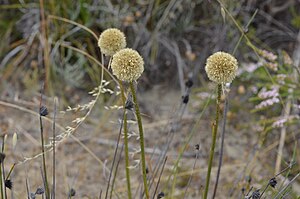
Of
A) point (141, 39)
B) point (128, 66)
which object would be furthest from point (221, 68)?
point (141, 39)

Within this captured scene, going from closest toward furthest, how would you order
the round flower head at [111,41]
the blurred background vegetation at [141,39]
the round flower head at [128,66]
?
the round flower head at [128,66], the round flower head at [111,41], the blurred background vegetation at [141,39]

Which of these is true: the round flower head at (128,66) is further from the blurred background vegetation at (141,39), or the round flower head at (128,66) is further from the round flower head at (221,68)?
the blurred background vegetation at (141,39)

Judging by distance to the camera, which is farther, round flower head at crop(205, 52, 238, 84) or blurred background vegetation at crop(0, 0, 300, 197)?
blurred background vegetation at crop(0, 0, 300, 197)

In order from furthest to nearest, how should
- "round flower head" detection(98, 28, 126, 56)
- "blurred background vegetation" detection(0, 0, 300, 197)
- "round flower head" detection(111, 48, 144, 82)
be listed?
"blurred background vegetation" detection(0, 0, 300, 197) → "round flower head" detection(98, 28, 126, 56) → "round flower head" detection(111, 48, 144, 82)

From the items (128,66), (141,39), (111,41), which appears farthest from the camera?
(141,39)

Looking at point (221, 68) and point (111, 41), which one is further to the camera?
point (111, 41)

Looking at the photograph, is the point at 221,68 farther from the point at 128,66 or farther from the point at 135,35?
the point at 135,35

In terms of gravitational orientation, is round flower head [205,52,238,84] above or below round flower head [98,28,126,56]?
below

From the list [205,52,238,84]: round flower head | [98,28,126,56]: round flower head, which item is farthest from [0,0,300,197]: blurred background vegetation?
[205,52,238,84]: round flower head

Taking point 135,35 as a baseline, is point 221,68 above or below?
below

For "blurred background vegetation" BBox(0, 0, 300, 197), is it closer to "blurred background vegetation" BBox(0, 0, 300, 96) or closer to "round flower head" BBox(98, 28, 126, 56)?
"blurred background vegetation" BBox(0, 0, 300, 96)

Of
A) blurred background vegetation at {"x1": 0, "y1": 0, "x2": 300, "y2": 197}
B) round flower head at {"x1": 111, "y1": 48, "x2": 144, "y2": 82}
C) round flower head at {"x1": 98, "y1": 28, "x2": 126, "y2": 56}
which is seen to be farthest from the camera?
blurred background vegetation at {"x1": 0, "y1": 0, "x2": 300, "y2": 197}

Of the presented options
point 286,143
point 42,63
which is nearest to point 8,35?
point 42,63

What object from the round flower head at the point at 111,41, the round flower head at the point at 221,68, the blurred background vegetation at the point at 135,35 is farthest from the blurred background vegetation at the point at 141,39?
the round flower head at the point at 221,68
